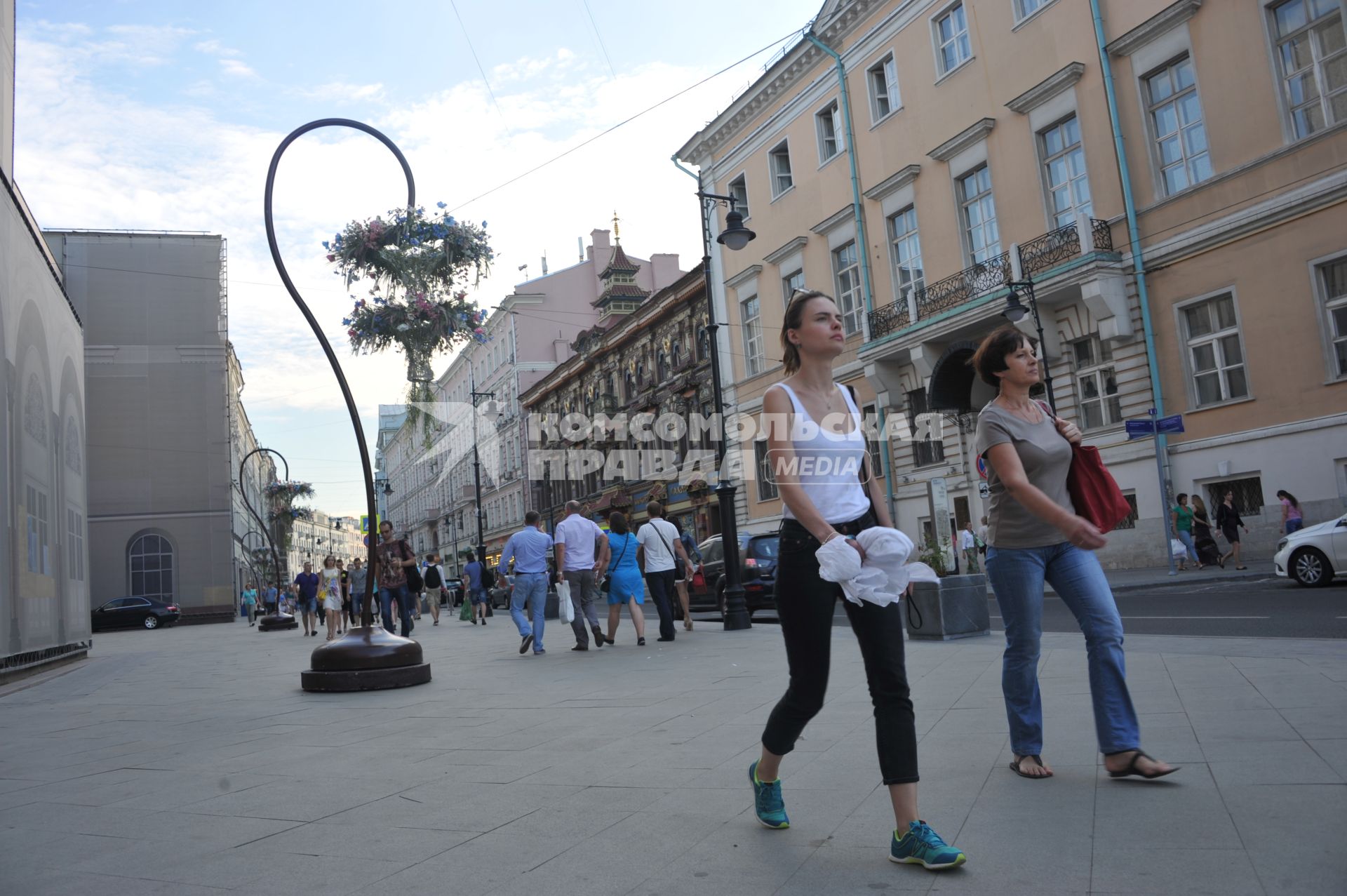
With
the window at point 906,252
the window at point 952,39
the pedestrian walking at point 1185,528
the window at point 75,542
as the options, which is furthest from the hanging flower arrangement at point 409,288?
the window at point 952,39

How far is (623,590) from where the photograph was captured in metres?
13.2

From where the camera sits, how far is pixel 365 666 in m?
9.77

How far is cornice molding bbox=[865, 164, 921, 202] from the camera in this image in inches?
1119

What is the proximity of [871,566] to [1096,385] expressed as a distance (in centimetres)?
2199

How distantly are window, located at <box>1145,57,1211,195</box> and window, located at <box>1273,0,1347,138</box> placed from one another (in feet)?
5.68

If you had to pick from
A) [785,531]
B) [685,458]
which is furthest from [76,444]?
[685,458]

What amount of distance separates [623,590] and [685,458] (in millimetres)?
30675

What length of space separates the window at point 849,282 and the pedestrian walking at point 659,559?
1911cm

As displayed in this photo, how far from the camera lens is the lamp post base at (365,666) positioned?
9648mm

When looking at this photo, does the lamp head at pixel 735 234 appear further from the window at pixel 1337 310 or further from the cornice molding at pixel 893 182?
the cornice molding at pixel 893 182

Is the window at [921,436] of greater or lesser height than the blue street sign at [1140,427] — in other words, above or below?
above

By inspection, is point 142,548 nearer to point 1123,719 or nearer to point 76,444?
point 76,444

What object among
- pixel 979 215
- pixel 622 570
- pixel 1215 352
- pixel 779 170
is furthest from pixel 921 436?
pixel 622 570

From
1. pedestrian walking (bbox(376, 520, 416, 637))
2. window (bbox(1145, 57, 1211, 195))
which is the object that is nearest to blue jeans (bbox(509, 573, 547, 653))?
pedestrian walking (bbox(376, 520, 416, 637))
